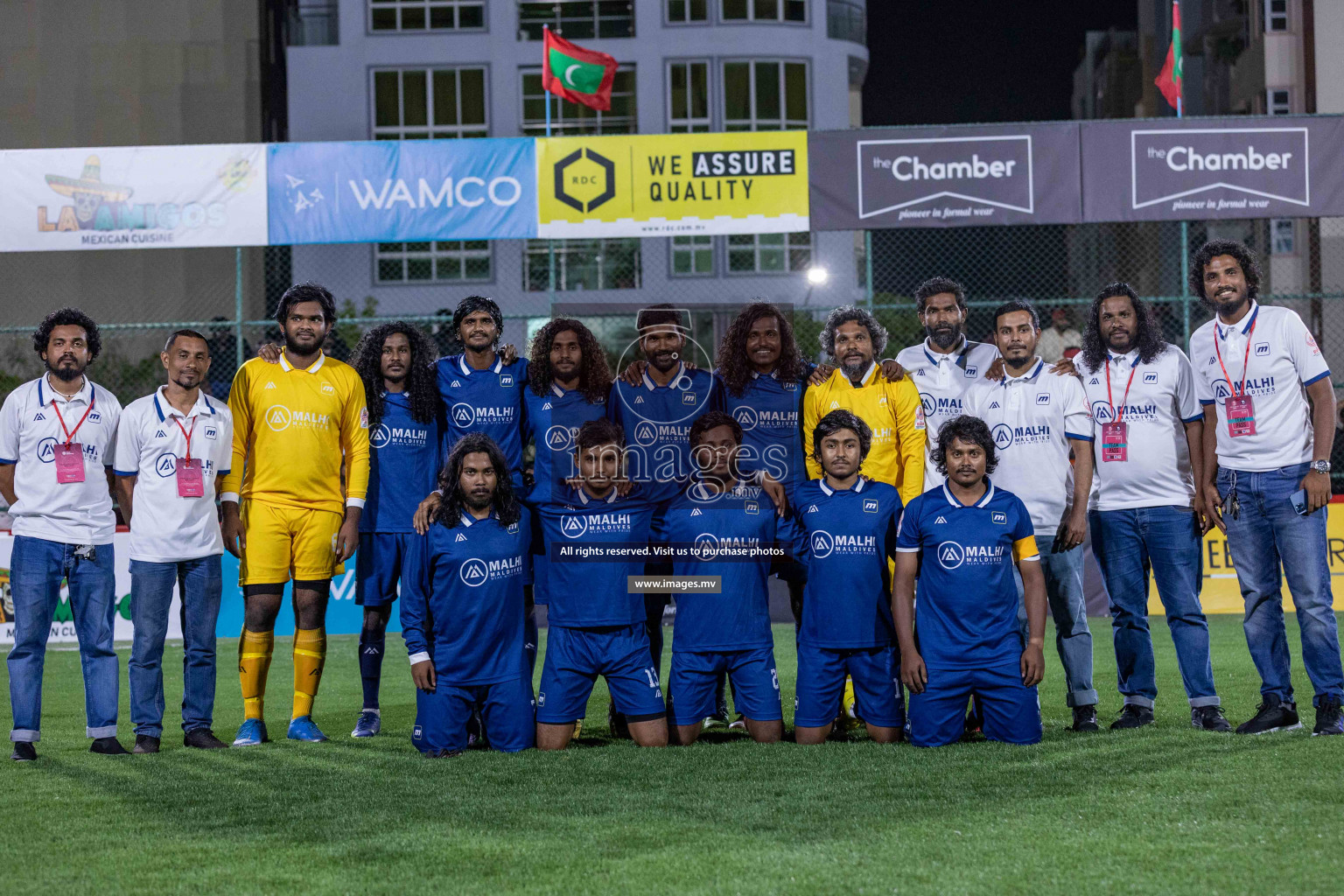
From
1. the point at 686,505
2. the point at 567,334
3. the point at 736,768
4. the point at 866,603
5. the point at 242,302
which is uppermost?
the point at 242,302

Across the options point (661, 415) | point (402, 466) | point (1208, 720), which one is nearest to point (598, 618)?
point (661, 415)

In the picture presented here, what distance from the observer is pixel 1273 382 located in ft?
19.1

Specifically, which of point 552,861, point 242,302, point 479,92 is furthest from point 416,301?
point 552,861

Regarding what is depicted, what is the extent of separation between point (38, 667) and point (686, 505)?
3.03 metres

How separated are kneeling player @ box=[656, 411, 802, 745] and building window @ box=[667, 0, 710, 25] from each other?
91.7 ft

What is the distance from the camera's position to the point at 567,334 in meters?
6.25

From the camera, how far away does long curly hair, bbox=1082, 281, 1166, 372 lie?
612 cm

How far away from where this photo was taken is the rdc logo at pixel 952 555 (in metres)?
5.74

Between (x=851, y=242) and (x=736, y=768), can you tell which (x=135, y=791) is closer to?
(x=736, y=768)

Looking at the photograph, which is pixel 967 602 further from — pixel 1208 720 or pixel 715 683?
pixel 1208 720

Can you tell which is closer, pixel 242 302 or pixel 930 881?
pixel 930 881

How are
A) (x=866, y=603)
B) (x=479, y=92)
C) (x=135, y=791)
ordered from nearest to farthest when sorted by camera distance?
(x=135, y=791) < (x=866, y=603) < (x=479, y=92)

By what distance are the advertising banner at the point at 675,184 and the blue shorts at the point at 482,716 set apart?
743 cm

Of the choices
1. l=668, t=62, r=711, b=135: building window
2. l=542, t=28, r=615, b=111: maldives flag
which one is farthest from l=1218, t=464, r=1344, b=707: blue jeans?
l=668, t=62, r=711, b=135: building window
